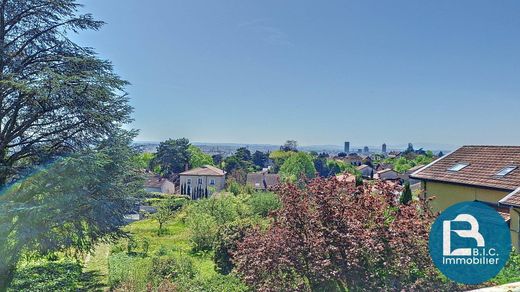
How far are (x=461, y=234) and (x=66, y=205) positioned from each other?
36.7 ft

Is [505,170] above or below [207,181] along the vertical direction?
above

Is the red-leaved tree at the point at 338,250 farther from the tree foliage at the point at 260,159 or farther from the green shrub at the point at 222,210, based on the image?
the tree foliage at the point at 260,159

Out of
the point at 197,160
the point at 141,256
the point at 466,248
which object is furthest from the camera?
the point at 197,160

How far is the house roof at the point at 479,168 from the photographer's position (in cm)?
1301

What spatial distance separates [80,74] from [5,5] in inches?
132

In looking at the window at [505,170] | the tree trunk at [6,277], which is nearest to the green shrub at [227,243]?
the tree trunk at [6,277]

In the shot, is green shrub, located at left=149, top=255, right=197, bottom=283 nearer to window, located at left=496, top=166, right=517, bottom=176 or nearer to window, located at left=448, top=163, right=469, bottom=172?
window, located at left=448, top=163, right=469, bottom=172

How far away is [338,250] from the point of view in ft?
24.9

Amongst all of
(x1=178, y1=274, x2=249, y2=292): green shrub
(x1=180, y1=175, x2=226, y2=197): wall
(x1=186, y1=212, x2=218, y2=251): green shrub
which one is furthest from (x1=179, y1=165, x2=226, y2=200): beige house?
(x1=178, y1=274, x2=249, y2=292): green shrub

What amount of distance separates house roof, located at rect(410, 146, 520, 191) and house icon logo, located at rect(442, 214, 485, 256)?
15.0ft

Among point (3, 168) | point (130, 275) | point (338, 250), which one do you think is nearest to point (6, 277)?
point (3, 168)

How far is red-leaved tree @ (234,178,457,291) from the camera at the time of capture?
294 inches

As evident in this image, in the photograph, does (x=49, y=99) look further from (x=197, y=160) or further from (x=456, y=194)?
(x=197, y=160)

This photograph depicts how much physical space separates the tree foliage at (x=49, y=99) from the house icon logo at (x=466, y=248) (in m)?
11.0
